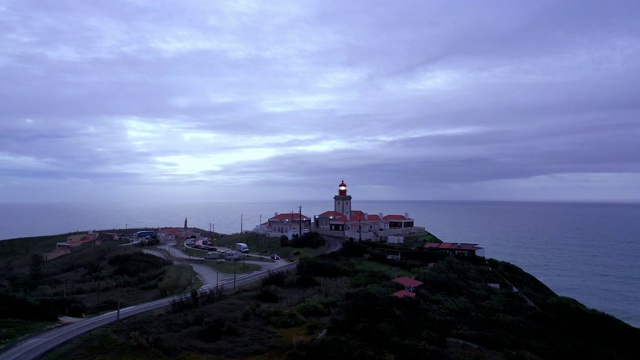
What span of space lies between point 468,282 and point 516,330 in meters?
11.7

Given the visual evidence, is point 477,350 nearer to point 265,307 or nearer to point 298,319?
point 298,319

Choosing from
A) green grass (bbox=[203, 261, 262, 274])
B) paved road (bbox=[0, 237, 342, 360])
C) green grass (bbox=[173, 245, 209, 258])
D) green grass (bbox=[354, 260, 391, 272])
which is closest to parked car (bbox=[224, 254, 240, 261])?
green grass (bbox=[203, 261, 262, 274])

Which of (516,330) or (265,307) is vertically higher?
(265,307)

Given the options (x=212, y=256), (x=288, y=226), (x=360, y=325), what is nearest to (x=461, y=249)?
(x=288, y=226)

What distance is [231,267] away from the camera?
38.8m

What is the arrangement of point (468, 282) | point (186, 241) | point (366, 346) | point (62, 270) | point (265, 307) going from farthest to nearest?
point (186, 241) → point (62, 270) → point (468, 282) → point (265, 307) → point (366, 346)

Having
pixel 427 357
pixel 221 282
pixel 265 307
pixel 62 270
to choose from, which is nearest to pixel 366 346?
pixel 427 357

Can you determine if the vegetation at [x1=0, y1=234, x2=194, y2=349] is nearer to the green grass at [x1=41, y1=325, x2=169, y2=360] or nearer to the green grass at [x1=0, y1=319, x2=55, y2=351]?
the green grass at [x1=0, y1=319, x2=55, y2=351]

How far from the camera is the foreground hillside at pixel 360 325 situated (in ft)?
54.1

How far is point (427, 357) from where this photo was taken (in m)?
16.7

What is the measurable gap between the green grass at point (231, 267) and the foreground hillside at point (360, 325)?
19.2 feet

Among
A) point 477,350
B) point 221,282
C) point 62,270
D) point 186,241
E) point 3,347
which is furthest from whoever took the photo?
point 186,241

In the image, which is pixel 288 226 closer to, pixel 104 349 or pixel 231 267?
pixel 231 267

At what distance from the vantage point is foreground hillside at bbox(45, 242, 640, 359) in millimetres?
16484
